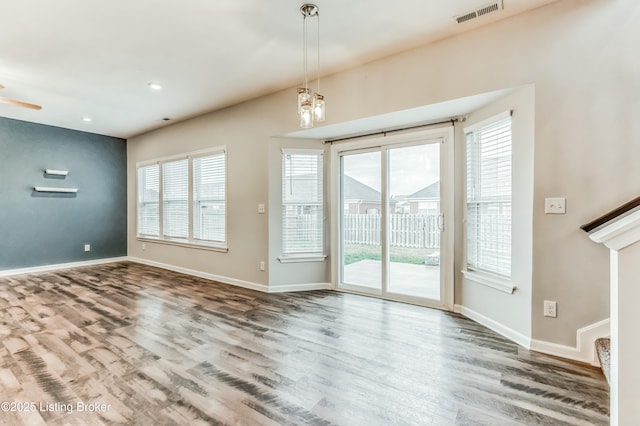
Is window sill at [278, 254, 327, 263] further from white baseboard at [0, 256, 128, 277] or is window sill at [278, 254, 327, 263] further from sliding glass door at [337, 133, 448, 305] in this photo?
white baseboard at [0, 256, 128, 277]

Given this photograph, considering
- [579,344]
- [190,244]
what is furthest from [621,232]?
[190,244]

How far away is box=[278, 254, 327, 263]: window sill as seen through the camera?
4.32 metres

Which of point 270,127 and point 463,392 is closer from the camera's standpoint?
point 463,392

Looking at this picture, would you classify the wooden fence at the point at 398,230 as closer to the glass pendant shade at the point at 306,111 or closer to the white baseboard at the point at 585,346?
the white baseboard at the point at 585,346

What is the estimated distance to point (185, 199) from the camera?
5.54 metres

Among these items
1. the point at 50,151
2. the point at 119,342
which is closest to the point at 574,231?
the point at 119,342

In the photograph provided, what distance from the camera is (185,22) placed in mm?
2568

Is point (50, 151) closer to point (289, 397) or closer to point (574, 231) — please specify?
point (289, 397)

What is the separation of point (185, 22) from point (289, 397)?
309cm

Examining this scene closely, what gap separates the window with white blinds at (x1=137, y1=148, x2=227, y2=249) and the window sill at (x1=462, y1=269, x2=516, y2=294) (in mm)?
3635

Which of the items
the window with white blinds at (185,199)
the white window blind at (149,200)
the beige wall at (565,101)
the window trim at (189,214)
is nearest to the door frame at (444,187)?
the beige wall at (565,101)

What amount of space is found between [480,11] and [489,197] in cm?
168

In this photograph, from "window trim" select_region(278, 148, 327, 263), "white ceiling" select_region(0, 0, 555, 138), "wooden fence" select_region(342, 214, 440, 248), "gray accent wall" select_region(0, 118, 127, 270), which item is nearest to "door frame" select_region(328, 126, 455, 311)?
"wooden fence" select_region(342, 214, 440, 248)

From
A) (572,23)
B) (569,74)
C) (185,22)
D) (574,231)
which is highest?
(185,22)
